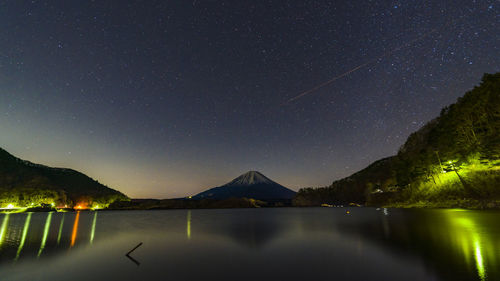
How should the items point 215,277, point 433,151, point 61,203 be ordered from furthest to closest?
point 61,203 < point 433,151 < point 215,277

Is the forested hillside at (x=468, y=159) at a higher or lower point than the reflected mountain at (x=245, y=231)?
higher

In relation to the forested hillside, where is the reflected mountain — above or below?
below

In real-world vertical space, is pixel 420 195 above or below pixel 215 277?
above

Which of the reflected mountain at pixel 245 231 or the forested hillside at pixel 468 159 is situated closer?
the reflected mountain at pixel 245 231

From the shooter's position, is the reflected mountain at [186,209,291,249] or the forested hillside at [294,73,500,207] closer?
the reflected mountain at [186,209,291,249]

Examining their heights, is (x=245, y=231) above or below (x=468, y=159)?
below

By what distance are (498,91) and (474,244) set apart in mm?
64170

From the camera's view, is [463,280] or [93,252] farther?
[93,252]

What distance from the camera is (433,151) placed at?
79125mm

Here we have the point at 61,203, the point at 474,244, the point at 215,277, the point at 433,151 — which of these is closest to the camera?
the point at 215,277

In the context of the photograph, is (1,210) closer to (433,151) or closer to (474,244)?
(474,244)

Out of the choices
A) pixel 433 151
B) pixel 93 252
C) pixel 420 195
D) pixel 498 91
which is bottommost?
pixel 93 252

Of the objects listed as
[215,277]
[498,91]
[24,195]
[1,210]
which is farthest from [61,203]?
[498,91]

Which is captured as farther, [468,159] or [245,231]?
[468,159]
